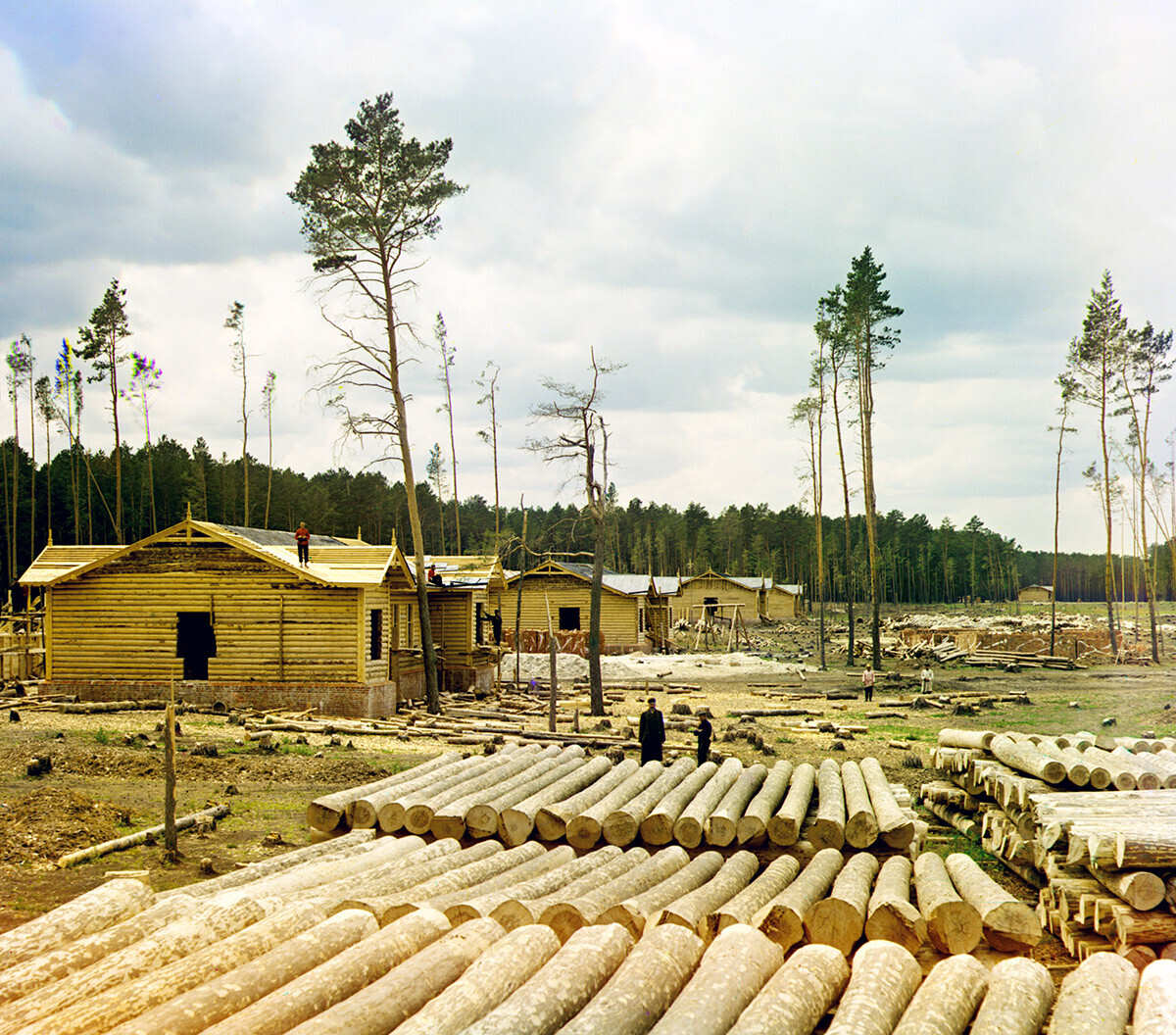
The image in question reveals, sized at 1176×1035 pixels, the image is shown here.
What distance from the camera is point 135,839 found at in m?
12.3

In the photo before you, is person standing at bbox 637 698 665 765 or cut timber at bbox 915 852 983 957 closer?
cut timber at bbox 915 852 983 957

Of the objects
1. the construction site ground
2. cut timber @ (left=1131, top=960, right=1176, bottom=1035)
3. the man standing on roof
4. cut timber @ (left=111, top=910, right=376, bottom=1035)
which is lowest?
the construction site ground

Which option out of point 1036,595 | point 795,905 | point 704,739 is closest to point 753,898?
point 795,905

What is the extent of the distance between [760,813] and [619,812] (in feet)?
5.87

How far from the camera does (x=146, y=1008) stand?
4906 millimetres

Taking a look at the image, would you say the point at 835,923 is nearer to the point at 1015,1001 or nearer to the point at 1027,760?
the point at 1015,1001

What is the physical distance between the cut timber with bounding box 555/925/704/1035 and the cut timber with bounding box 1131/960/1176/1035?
2.58m

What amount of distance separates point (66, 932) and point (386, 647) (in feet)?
72.0

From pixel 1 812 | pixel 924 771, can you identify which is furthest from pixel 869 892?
pixel 1 812

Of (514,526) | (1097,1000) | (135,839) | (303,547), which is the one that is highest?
(514,526)

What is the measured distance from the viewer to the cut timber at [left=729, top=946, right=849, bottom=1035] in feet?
16.4

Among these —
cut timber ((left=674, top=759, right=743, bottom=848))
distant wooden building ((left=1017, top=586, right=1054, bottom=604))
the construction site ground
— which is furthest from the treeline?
cut timber ((left=674, top=759, right=743, bottom=848))

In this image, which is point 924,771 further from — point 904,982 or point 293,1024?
point 293,1024

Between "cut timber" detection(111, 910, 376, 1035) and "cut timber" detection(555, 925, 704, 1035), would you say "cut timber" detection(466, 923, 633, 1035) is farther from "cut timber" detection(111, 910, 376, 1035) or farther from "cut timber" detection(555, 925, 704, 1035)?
"cut timber" detection(111, 910, 376, 1035)
